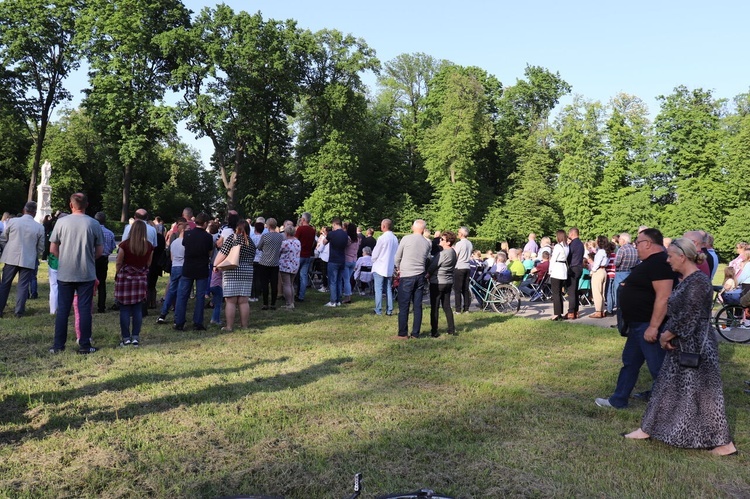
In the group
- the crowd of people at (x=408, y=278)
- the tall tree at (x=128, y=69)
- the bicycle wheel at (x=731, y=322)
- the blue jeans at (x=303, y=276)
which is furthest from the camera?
the tall tree at (x=128, y=69)

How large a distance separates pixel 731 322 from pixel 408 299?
593 cm

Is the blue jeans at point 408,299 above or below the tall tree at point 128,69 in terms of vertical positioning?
below

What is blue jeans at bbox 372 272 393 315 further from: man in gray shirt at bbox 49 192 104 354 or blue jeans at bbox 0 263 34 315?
blue jeans at bbox 0 263 34 315

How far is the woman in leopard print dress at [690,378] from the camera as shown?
4.66 meters

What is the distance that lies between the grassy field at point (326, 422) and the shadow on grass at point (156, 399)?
21 mm

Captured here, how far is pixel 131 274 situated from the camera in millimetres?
8172

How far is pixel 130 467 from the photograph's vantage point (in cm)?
425

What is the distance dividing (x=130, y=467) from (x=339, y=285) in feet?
30.9

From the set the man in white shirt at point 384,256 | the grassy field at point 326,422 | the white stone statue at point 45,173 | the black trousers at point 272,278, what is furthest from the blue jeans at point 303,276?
the white stone statue at point 45,173

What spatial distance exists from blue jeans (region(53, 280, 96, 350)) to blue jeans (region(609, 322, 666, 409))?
20.0 ft

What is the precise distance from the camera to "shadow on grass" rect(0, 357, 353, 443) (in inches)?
200

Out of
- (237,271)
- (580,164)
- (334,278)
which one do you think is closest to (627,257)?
(334,278)

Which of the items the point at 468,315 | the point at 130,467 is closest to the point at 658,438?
the point at 130,467

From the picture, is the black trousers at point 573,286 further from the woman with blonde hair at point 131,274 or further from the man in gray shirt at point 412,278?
the woman with blonde hair at point 131,274
